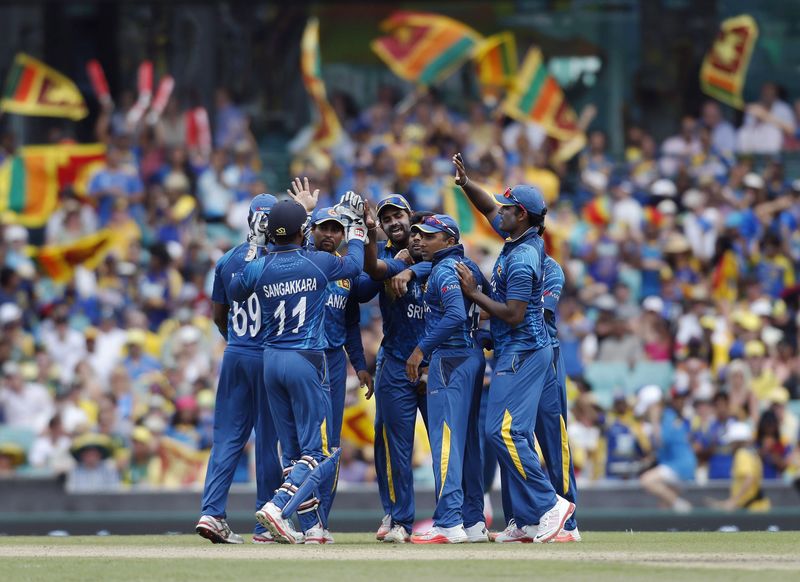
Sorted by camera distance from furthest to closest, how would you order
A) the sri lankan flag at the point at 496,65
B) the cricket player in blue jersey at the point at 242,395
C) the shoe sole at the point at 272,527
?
the sri lankan flag at the point at 496,65
the cricket player in blue jersey at the point at 242,395
the shoe sole at the point at 272,527

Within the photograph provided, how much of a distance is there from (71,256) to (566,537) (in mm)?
11219

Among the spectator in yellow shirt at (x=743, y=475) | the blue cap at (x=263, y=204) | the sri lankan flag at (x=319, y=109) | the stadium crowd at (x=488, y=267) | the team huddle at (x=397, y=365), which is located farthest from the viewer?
the sri lankan flag at (x=319, y=109)

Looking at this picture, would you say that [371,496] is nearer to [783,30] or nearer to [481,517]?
[481,517]

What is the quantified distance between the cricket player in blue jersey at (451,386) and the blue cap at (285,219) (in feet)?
2.70

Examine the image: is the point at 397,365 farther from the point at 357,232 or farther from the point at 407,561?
the point at 407,561

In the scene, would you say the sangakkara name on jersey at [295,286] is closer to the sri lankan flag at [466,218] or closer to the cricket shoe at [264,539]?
the cricket shoe at [264,539]

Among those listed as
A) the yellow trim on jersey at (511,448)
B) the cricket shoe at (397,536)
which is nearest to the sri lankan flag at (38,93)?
the cricket shoe at (397,536)

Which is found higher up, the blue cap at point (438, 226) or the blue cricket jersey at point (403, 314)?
the blue cap at point (438, 226)

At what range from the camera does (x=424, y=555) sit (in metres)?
9.85

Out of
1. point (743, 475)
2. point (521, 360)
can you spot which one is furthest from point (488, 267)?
point (521, 360)

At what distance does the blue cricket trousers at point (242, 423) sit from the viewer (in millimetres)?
11352

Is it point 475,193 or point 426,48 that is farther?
point 426,48

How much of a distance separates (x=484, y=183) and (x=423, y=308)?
8.88m

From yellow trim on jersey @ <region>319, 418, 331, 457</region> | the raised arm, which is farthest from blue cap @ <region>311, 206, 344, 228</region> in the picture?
yellow trim on jersey @ <region>319, 418, 331, 457</region>
